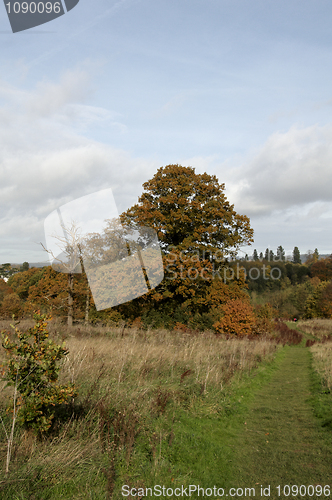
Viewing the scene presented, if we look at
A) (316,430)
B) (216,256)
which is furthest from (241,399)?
(216,256)

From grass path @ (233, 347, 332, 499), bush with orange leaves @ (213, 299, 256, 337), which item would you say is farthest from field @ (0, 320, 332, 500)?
bush with orange leaves @ (213, 299, 256, 337)

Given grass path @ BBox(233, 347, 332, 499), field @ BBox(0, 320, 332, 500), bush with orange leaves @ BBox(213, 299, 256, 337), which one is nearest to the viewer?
field @ BBox(0, 320, 332, 500)

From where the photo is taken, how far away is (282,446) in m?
5.09

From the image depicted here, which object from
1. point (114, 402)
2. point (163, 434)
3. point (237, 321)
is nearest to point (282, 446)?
point (163, 434)

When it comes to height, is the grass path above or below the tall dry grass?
below

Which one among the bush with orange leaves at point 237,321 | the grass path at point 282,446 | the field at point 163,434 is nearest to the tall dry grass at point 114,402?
the field at point 163,434

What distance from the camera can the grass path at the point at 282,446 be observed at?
13.5ft

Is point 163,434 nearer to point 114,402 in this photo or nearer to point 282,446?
point 114,402

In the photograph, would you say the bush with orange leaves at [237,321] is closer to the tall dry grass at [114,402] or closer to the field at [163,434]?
the tall dry grass at [114,402]

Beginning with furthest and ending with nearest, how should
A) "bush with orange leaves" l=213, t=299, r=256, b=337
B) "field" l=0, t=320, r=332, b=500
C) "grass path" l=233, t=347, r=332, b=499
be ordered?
"bush with orange leaves" l=213, t=299, r=256, b=337 < "grass path" l=233, t=347, r=332, b=499 < "field" l=0, t=320, r=332, b=500

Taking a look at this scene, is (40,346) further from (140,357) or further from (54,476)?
(140,357)

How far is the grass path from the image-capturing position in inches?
162

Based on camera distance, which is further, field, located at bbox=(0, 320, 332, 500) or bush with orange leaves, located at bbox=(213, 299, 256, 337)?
bush with orange leaves, located at bbox=(213, 299, 256, 337)

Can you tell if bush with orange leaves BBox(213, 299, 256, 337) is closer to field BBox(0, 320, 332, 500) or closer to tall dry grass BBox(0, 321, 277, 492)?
tall dry grass BBox(0, 321, 277, 492)
